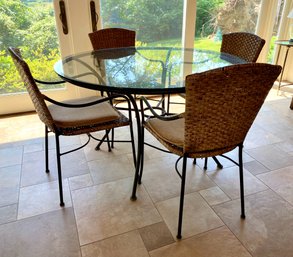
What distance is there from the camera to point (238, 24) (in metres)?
3.58

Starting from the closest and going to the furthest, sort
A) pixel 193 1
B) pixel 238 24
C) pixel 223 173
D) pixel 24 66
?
pixel 24 66 → pixel 223 173 → pixel 193 1 → pixel 238 24

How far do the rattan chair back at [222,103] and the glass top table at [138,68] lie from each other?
0.27 metres

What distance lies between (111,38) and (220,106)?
160cm

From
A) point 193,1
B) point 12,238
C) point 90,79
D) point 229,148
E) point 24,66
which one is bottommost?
point 12,238

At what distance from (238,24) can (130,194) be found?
2.98 m

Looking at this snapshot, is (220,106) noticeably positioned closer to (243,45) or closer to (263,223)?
(263,223)

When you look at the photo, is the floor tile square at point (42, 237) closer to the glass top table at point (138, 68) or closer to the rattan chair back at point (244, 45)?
the glass top table at point (138, 68)

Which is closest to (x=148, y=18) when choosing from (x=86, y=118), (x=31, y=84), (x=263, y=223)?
(x=86, y=118)

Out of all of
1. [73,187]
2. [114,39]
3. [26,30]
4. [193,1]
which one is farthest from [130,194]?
[193,1]

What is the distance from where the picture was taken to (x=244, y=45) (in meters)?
2.06

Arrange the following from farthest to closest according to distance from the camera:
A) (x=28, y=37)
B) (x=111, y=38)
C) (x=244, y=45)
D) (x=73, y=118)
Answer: (x=28, y=37) → (x=111, y=38) → (x=244, y=45) → (x=73, y=118)

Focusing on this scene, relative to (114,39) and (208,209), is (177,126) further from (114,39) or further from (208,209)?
(114,39)

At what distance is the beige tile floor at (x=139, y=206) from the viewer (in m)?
1.35

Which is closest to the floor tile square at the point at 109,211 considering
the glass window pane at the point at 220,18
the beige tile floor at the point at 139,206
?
the beige tile floor at the point at 139,206
